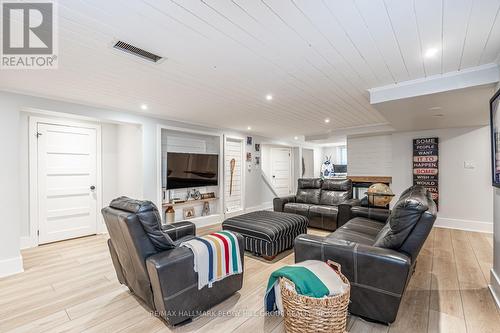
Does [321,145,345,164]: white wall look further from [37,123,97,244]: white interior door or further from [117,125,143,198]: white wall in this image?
[37,123,97,244]: white interior door

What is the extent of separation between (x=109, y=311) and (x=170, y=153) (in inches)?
120

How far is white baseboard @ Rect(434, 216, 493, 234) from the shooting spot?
4562mm

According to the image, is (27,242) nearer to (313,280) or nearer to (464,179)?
(313,280)

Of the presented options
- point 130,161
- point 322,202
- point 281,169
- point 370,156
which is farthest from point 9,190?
point 281,169

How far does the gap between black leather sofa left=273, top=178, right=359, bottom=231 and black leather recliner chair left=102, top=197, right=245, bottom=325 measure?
303cm

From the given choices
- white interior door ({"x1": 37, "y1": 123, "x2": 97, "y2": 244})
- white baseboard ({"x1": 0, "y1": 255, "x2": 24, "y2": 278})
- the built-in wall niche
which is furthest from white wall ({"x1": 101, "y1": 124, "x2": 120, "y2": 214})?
white baseboard ({"x1": 0, "y1": 255, "x2": 24, "y2": 278})

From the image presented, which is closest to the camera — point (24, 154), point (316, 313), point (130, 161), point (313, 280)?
point (316, 313)

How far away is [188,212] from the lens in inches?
203

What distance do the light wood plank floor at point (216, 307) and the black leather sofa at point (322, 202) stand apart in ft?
4.63

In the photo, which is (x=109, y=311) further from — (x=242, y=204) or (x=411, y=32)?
(x=242, y=204)

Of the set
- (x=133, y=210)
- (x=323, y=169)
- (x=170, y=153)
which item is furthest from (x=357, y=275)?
(x=323, y=169)

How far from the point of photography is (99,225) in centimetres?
453

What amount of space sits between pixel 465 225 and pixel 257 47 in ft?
17.8

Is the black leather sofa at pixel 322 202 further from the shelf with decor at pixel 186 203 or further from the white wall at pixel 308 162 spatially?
the white wall at pixel 308 162
